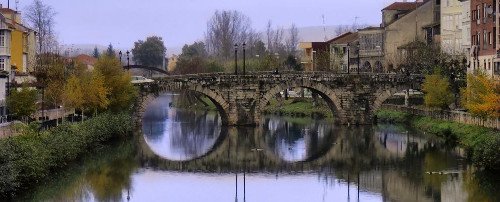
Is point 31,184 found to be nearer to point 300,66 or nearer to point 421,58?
point 421,58

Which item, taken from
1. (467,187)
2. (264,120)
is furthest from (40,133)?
(264,120)

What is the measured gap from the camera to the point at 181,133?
290ft

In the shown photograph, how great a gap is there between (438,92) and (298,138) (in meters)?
11.1

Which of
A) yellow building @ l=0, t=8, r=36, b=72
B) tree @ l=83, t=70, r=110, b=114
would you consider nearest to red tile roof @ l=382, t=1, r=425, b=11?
yellow building @ l=0, t=8, r=36, b=72

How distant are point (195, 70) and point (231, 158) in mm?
78620

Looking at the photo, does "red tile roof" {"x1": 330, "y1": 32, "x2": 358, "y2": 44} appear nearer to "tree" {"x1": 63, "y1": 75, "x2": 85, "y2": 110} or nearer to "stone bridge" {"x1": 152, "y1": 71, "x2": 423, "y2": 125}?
"stone bridge" {"x1": 152, "y1": 71, "x2": 423, "y2": 125}

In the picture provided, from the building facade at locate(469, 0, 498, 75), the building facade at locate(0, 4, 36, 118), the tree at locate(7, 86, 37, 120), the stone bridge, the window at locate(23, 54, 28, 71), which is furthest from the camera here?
the stone bridge

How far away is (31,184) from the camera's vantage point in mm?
47438

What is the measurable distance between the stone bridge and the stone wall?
2.89 meters

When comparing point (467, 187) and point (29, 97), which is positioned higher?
point (29, 97)

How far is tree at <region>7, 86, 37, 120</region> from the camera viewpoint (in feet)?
206

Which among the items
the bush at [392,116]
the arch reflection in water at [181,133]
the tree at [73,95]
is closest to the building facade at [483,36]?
the bush at [392,116]

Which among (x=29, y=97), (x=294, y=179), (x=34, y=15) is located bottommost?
(x=294, y=179)

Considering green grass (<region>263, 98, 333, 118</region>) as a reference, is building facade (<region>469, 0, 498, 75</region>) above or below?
above
